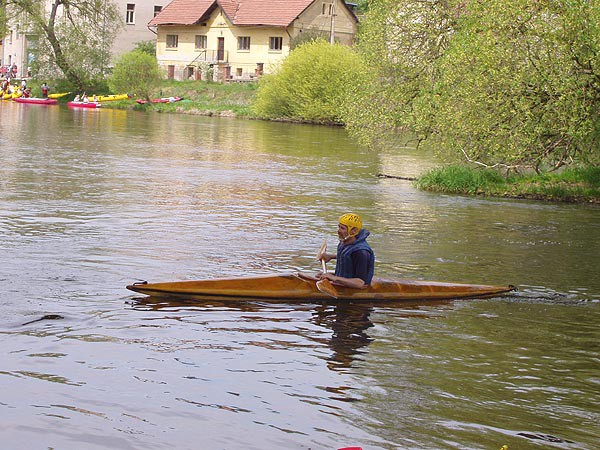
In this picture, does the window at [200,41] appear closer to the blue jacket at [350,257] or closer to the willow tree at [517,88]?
the willow tree at [517,88]

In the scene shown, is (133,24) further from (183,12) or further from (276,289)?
(276,289)

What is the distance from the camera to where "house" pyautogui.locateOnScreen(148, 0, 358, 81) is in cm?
7425

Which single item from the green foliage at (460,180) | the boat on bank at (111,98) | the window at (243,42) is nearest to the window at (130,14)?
the window at (243,42)

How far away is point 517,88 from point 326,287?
11.2 meters

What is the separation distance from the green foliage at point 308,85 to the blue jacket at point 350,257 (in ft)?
144

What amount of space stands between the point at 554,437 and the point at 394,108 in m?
20.6

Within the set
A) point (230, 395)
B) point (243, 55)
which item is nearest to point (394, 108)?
point (230, 395)

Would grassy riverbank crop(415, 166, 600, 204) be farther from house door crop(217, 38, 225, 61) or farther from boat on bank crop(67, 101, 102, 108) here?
house door crop(217, 38, 225, 61)

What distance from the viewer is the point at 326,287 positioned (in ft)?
39.1

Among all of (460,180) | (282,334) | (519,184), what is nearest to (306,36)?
(460,180)

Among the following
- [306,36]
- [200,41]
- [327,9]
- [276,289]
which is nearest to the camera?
[276,289]

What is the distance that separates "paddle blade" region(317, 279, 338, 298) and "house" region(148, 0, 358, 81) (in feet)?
200

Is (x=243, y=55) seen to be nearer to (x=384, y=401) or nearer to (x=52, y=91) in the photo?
(x=52, y=91)

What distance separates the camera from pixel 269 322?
11320 millimetres
